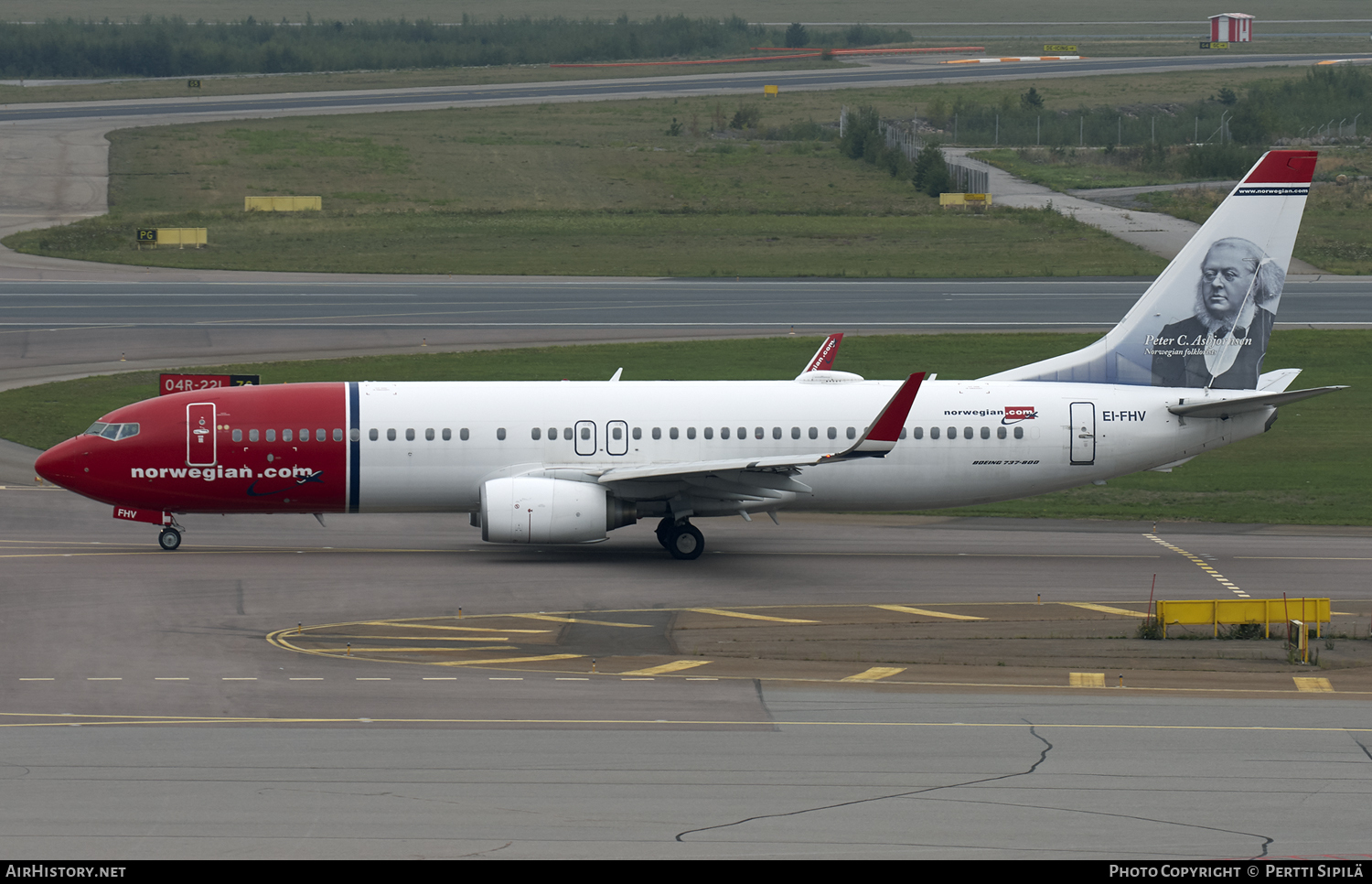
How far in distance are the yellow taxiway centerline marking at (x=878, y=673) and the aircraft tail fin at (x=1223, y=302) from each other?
15.4 meters

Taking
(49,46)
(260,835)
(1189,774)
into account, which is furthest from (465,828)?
(49,46)

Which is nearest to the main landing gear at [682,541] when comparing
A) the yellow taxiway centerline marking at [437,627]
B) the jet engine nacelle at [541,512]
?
the jet engine nacelle at [541,512]

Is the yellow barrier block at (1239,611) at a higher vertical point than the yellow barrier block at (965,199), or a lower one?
lower

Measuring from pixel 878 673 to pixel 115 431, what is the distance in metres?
21.2

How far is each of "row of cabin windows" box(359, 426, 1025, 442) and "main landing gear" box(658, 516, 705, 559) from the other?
2329mm

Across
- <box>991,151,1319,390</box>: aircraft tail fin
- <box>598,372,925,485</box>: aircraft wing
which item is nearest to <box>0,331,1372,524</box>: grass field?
<box>991,151,1319,390</box>: aircraft tail fin

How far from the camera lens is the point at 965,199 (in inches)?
4392

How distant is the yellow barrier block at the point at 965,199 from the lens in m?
111

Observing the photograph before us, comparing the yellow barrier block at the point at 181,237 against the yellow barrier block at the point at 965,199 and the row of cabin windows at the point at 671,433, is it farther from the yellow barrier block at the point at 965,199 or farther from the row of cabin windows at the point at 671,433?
the row of cabin windows at the point at 671,433

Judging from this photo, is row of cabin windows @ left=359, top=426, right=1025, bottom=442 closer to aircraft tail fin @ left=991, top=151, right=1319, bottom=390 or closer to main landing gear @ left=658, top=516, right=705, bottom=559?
main landing gear @ left=658, top=516, right=705, bottom=559

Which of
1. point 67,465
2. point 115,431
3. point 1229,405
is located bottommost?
point 67,465

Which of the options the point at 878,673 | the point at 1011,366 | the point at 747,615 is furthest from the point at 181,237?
the point at 878,673

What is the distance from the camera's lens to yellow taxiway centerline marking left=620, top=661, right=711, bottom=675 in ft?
93.8

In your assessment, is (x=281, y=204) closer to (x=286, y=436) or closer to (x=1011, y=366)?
(x=1011, y=366)
